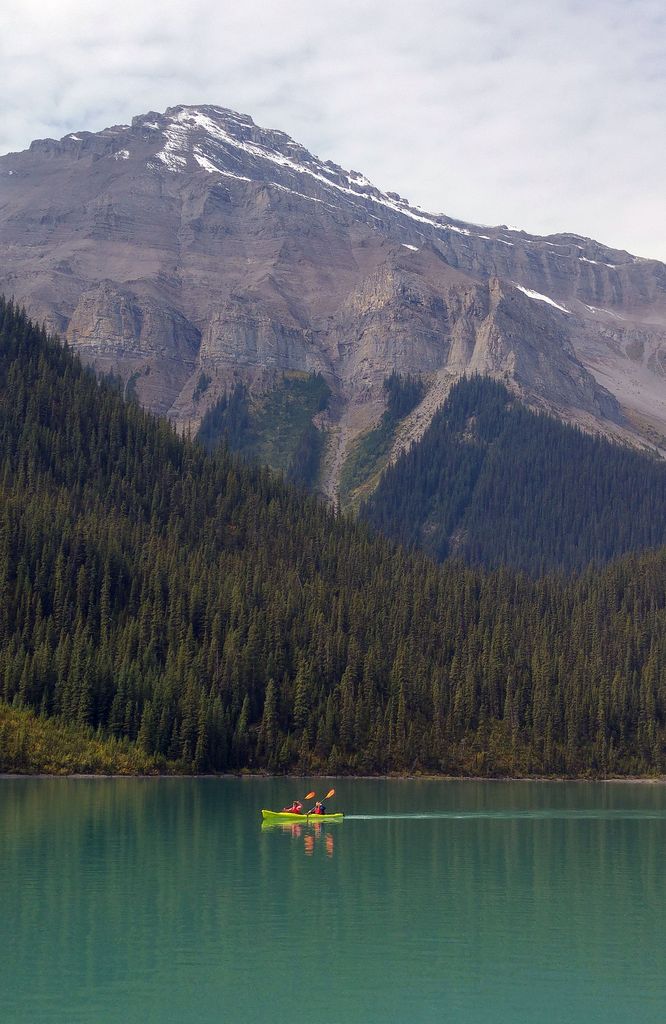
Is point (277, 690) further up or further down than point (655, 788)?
further up

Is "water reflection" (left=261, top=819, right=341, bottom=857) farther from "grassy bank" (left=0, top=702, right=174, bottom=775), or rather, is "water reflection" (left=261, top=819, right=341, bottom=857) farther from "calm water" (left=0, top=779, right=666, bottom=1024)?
"grassy bank" (left=0, top=702, right=174, bottom=775)

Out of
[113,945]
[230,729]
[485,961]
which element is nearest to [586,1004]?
[485,961]

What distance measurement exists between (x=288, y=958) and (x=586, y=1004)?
1463 centimetres

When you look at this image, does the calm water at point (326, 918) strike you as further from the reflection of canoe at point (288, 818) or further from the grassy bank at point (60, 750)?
the grassy bank at point (60, 750)

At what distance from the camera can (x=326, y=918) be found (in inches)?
2985

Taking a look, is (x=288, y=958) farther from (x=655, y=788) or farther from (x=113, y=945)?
(x=655, y=788)

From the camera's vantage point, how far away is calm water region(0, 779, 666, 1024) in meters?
58.6

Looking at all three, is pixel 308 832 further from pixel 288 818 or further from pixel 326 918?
pixel 326 918

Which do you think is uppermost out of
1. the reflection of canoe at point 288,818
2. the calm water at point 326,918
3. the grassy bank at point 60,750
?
the grassy bank at point 60,750

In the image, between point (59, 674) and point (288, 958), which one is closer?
point (288, 958)

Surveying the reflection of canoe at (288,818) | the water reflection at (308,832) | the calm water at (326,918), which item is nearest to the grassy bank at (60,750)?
the calm water at (326,918)

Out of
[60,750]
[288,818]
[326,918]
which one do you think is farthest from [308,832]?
[60,750]

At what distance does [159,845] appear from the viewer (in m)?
103

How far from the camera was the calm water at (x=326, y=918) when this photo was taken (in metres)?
58.6
